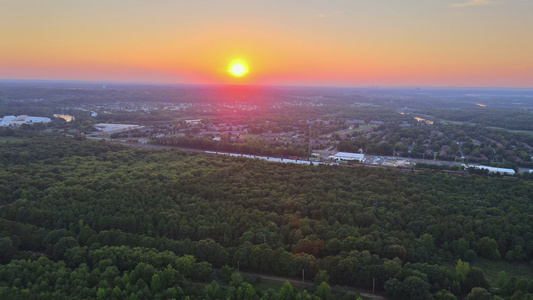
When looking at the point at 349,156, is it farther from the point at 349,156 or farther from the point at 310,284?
the point at 310,284

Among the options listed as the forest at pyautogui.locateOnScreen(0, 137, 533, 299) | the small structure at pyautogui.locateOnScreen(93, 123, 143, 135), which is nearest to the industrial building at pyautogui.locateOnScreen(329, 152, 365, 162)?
the forest at pyautogui.locateOnScreen(0, 137, 533, 299)

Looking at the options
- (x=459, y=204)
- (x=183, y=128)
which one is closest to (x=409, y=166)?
(x=459, y=204)

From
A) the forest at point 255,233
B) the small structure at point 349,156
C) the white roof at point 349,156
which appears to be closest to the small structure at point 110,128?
the forest at point 255,233

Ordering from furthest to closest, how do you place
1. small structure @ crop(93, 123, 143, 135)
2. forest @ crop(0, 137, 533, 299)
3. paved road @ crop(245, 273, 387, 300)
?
small structure @ crop(93, 123, 143, 135)
paved road @ crop(245, 273, 387, 300)
forest @ crop(0, 137, 533, 299)

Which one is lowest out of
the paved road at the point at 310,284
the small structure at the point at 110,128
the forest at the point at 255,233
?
the paved road at the point at 310,284

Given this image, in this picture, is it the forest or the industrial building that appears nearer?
the forest

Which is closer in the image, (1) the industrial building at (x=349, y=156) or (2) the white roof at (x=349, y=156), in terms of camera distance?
(1) the industrial building at (x=349, y=156)

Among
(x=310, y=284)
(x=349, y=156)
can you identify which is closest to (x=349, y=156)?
(x=349, y=156)

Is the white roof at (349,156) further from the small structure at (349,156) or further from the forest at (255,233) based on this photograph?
the forest at (255,233)

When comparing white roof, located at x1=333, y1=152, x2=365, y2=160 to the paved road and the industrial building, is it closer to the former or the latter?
the industrial building
